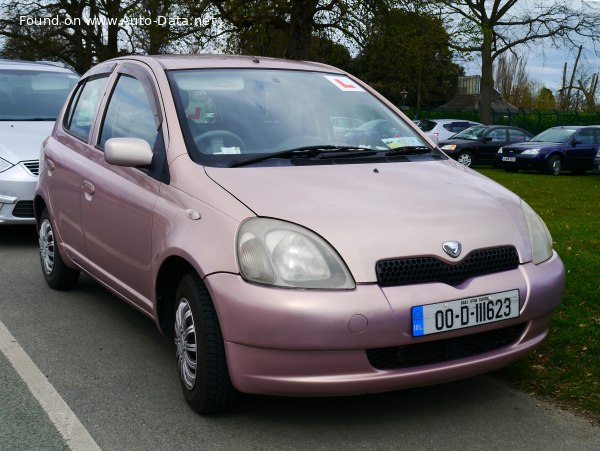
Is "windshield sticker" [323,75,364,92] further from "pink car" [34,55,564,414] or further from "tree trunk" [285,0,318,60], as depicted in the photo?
"tree trunk" [285,0,318,60]

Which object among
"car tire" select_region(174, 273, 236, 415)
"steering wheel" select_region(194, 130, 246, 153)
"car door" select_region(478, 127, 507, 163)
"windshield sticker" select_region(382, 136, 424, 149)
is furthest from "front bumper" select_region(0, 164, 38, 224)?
"car door" select_region(478, 127, 507, 163)

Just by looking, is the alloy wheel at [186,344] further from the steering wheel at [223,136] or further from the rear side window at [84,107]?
the rear side window at [84,107]

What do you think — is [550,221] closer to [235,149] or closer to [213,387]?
[235,149]

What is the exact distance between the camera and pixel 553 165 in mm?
23734

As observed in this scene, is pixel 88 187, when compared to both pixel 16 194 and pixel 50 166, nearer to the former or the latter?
pixel 50 166

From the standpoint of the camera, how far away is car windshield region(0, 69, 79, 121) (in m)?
9.90

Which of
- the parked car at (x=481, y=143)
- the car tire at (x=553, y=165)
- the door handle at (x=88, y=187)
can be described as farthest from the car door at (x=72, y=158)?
the parked car at (x=481, y=143)

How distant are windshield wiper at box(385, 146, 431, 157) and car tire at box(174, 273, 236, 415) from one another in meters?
1.47

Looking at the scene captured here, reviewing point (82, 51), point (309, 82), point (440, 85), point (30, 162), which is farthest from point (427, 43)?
point (440, 85)

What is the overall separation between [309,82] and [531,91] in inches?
3192

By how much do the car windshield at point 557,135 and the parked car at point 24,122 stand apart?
16976mm

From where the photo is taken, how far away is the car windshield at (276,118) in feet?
15.1

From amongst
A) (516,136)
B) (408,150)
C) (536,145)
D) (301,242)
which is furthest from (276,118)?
(516,136)

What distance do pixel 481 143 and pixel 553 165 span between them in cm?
325
